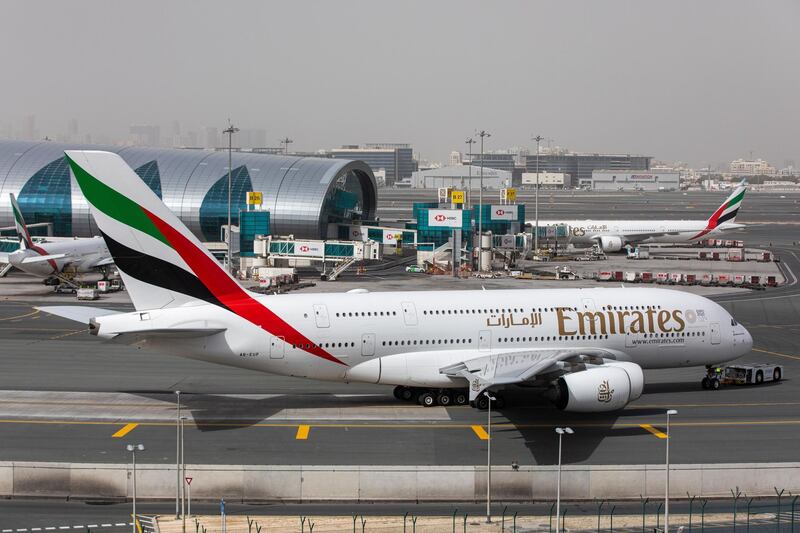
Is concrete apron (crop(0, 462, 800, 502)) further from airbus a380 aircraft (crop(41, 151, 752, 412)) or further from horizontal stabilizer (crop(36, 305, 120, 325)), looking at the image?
horizontal stabilizer (crop(36, 305, 120, 325))

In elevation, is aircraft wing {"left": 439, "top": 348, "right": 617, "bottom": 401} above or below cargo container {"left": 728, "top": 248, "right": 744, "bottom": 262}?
above

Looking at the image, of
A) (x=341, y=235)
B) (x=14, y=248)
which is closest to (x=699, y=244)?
(x=341, y=235)

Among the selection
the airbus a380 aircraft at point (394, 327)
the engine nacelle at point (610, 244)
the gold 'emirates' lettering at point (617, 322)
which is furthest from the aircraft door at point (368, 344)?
the engine nacelle at point (610, 244)

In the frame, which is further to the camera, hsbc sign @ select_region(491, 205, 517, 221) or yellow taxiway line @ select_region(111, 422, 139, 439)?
hsbc sign @ select_region(491, 205, 517, 221)

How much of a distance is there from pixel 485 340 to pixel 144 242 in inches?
638

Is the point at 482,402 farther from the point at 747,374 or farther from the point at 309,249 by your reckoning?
the point at 309,249

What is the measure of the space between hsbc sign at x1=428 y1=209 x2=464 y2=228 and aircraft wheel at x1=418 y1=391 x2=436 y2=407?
71.2 metres

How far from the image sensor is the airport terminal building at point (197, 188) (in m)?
127

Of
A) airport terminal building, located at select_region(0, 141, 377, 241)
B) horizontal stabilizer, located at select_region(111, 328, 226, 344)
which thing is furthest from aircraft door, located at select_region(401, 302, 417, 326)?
airport terminal building, located at select_region(0, 141, 377, 241)

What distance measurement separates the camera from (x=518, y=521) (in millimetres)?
31297

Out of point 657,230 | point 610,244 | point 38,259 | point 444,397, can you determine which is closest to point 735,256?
point 657,230

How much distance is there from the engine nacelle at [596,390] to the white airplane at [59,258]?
70.2m

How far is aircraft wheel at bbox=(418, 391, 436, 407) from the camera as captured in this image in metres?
46.4

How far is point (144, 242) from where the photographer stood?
41.7m
